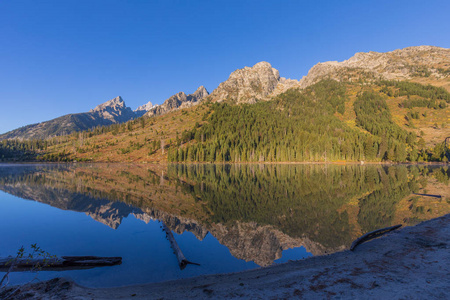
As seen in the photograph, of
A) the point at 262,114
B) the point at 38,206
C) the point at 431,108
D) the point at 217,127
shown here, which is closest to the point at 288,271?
the point at 38,206

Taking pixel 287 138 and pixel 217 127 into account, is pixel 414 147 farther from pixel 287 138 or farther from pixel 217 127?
pixel 217 127

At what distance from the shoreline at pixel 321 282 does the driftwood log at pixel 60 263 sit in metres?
1.80

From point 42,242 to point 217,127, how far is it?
154 m

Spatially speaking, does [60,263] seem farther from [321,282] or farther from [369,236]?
[369,236]

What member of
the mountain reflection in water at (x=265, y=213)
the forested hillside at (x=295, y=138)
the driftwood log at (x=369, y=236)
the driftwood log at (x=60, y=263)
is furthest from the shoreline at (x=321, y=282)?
the forested hillside at (x=295, y=138)

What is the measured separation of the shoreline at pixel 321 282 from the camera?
753 cm

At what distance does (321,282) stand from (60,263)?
12076 mm

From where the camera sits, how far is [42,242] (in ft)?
48.8

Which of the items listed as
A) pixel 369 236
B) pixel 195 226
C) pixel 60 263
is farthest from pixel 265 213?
pixel 60 263

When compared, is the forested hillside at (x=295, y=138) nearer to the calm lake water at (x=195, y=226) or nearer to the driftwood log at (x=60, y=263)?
the calm lake water at (x=195, y=226)

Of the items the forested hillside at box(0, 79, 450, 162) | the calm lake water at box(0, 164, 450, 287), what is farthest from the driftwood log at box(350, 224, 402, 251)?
the forested hillside at box(0, 79, 450, 162)

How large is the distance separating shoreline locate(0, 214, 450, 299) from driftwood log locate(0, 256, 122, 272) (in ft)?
5.89

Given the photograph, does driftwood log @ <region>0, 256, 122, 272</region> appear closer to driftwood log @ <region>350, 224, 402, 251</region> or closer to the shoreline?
the shoreline

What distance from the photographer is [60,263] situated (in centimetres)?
1089
